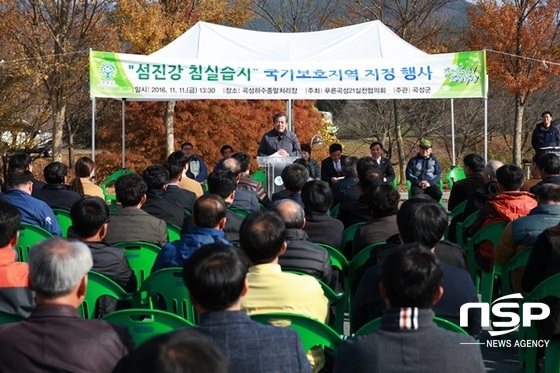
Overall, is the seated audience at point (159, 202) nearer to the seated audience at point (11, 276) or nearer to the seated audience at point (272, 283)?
the seated audience at point (11, 276)

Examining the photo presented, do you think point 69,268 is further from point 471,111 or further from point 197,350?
point 471,111

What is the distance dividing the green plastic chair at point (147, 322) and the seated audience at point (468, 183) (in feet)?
18.9

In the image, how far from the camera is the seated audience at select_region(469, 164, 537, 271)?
6500 mm

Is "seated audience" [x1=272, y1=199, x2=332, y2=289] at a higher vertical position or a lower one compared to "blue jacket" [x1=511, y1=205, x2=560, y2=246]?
lower

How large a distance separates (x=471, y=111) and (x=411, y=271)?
22.6 m

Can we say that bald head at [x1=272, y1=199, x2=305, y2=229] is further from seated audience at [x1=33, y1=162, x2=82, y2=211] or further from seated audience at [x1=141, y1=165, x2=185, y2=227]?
seated audience at [x1=33, y1=162, x2=82, y2=211]

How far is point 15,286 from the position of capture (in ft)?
13.4

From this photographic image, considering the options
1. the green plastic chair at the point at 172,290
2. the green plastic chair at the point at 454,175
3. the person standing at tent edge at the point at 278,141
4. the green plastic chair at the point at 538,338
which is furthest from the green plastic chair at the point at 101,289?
the green plastic chair at the point at 454,175

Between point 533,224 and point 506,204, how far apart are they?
→ 109 centimetres

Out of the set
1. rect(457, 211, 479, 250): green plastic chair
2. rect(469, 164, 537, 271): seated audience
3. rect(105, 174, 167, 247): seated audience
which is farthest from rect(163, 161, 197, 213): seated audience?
rect(469, 164, 537, 271): seated audience

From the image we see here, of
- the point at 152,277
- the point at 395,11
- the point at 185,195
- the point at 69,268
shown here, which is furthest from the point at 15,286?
the point at 395,11

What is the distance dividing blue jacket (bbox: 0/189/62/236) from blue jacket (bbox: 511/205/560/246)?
149 inches

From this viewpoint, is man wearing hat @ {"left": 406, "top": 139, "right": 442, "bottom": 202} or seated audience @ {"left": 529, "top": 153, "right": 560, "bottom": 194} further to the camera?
man wearing hat @ {"left": 406, "top": 139, "right": 442, "bottom": 202}

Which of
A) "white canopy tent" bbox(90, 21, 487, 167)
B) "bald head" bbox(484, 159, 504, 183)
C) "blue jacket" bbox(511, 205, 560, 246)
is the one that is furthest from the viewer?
"white canopy tent" bbox(90, 21, 487, 167)
